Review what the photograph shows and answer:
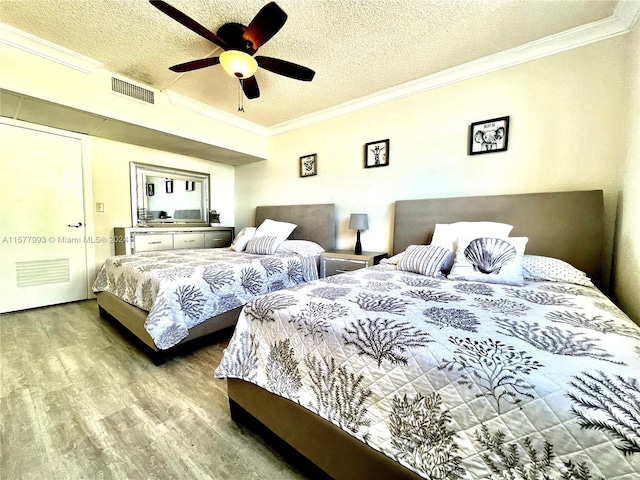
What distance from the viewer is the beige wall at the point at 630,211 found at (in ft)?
4.98

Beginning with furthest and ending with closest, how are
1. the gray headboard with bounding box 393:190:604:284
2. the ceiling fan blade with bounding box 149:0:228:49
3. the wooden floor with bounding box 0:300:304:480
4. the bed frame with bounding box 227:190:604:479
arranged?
the gray headboard with bounding box 393:190:604:284 → the ceiling fan blade with bounding box 149:0:228:49 → the wooden floor with bounding box 0:300:304:480 → the bed frame with bounding box 227:190:604:479

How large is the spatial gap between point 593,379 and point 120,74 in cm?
398

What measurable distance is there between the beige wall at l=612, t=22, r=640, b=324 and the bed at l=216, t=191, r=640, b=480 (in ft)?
0.89

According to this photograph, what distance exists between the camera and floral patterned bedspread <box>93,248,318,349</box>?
1823 millimetres

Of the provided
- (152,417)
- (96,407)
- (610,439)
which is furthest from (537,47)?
(96,407)

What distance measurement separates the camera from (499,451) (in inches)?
24.0

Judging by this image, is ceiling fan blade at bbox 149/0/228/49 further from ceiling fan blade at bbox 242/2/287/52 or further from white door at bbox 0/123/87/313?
Answer: white door at bbox 0/123/87/313

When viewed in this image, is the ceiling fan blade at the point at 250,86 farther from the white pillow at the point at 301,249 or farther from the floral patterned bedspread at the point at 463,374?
the floral patterned bedspread at the point at 463,374

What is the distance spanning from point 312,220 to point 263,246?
86cm

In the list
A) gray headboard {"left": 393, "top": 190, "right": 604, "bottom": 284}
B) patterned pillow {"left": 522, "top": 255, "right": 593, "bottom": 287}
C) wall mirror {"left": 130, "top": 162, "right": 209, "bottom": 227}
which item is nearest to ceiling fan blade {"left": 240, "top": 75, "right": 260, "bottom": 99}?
gray headboard {"left": 393, "top": 190, "right": 604, "bottom": 284}

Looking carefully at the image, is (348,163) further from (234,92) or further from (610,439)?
(610,439)

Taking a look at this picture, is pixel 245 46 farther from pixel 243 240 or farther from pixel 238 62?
pixel 243 240

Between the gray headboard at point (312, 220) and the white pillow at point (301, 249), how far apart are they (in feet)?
0.90

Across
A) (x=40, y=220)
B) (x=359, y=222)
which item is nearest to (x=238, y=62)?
(x=359, y=222)
